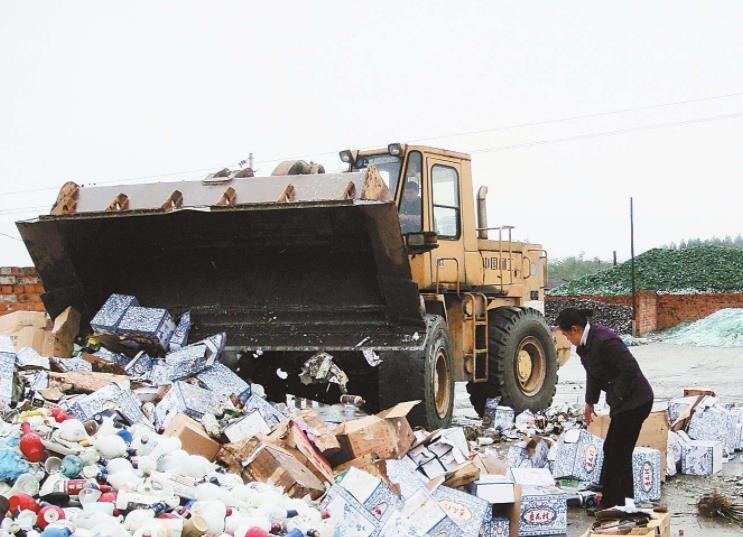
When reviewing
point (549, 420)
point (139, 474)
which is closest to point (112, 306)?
point (139, 474)

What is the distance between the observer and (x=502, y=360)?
866cm

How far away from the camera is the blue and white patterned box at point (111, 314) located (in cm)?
723

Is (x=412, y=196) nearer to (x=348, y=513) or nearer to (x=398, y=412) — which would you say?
(x=398, y=412)

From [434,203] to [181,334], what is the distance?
8.64 feet

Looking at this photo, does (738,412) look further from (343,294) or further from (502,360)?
(343,294)

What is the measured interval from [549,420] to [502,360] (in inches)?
30.4

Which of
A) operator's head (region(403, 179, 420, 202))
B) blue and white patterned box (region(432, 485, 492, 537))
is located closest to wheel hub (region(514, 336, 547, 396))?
operator's head (region(403, 179, 420, 202))

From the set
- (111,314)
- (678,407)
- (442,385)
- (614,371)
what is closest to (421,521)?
(614,371)

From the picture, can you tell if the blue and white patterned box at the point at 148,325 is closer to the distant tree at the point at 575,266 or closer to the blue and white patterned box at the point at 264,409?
the blue and white patterned box at the point at 264,409

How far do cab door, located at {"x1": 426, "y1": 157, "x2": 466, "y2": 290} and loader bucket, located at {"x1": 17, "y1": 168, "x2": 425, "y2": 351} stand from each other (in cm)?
98

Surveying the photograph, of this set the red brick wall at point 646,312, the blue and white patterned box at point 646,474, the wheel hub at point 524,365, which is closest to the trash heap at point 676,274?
the red brick wall at point 646,312

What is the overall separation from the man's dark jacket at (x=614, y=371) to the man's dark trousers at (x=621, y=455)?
0.06 meters

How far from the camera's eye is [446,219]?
8211 mm

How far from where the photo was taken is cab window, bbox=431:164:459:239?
26.4 ft
